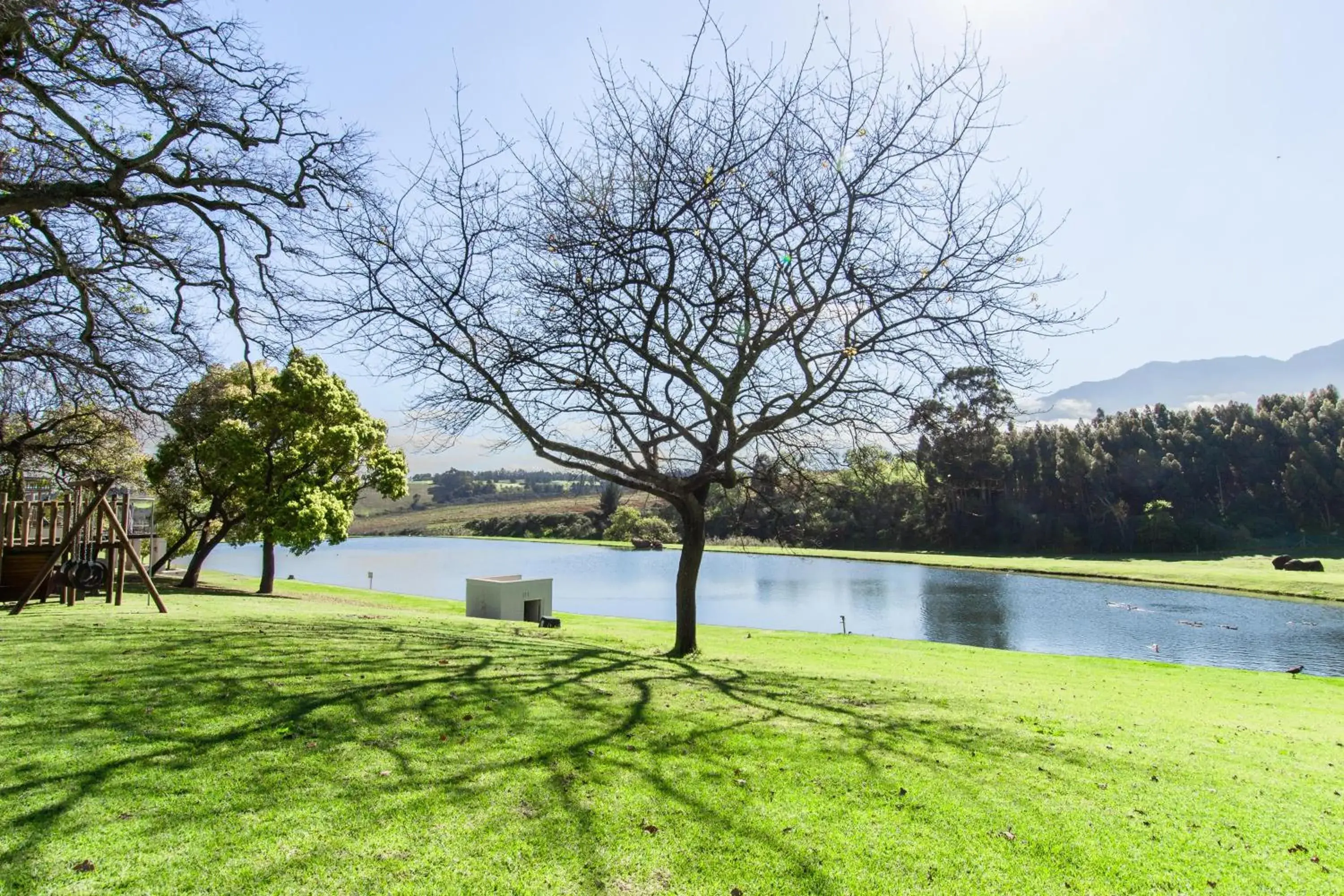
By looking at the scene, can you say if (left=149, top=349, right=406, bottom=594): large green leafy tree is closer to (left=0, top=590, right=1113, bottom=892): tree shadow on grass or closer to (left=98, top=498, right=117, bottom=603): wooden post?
(left=98, top=498, right=117, bottom=603): wooden post

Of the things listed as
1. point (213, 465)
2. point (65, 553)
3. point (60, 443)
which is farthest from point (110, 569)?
point (213, 465)

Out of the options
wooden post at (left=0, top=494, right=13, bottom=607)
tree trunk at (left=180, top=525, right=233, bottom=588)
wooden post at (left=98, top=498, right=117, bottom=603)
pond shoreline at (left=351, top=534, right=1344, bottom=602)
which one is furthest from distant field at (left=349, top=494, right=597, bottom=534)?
wooden post at (left=0, top=494, right=13, bottom=607)

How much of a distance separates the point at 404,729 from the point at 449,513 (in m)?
152

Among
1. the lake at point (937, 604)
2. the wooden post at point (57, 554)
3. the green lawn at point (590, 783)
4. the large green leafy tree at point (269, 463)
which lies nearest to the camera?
the green lawn at point (590, 783)

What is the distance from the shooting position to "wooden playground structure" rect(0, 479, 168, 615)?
12070mm

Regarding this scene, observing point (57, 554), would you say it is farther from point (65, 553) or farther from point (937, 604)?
point (937, 604)

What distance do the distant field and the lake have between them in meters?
60.0

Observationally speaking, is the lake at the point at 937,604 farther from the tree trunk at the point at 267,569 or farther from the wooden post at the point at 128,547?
the wooden post at the point at 128,547

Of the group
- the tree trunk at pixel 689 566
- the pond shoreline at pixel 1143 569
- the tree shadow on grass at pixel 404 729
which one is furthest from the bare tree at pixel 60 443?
the pond shoreline at pixel 1143 569

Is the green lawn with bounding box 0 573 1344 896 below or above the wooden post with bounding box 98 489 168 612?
below

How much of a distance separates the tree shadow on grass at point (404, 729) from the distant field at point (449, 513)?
10804cm

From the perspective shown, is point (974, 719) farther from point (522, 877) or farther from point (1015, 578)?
point (1015, 578)

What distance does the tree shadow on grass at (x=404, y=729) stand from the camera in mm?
4320

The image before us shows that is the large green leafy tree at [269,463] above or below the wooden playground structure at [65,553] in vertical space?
above
